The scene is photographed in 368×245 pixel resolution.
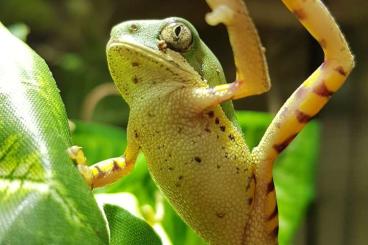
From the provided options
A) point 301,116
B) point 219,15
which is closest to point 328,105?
point 301,116

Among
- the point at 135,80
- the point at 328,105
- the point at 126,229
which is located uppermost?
the point at 135,80

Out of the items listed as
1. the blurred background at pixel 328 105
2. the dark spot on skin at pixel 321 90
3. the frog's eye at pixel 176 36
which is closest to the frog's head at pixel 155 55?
the frog's eye at pixel 176 36

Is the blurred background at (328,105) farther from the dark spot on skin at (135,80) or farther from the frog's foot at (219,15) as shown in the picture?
the frog's foot at (219,15)

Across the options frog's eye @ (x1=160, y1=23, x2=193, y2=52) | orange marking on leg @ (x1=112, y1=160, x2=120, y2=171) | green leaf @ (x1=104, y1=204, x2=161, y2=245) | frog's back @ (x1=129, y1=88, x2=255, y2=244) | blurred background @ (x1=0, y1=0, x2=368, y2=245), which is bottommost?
blurred background @ (x1=0, y1=0, x2=368, y2=245)

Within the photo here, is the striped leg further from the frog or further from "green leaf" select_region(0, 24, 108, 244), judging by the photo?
"green leaf" select_region(0, 24, 108, 244)

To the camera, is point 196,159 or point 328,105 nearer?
point 196,159

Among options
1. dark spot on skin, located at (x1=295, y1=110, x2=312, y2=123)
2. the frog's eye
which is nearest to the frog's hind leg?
dark spot on skin, located at (x1=295, y1=110, x2=312, y2=123)

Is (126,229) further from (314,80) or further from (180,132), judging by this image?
(314,80)
